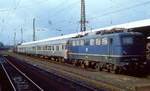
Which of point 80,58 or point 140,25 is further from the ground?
point 140,25

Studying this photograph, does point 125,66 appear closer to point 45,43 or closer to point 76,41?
point 76,41

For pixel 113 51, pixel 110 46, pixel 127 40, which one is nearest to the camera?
pixel 127 40

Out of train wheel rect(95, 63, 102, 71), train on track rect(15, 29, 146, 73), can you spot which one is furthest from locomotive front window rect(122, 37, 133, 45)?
train wheel rect(95, 63, 102, 71)

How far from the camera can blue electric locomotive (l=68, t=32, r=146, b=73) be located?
73.5ft

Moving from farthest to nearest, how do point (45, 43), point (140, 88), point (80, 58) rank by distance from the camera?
point (45, 43) → point (80, 58) → point (140, 88)

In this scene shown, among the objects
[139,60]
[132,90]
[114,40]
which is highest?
[114,40]

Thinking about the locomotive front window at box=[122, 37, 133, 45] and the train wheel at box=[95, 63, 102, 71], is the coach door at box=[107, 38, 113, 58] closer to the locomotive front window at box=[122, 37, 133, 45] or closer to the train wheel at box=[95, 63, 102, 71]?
the locomotive front window at box=[122, 37, 133, 45]

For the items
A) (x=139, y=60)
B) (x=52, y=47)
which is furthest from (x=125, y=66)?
(x=52, y=47)

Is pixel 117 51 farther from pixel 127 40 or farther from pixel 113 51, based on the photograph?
pixel 127 40

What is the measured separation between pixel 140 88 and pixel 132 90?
572 mm

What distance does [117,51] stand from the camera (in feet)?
74.9

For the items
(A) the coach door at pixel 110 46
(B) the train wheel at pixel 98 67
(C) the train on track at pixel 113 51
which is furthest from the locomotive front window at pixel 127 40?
(B) the train wheel at pixel 98 67

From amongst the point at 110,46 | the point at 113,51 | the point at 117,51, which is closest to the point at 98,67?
the point at 110,46

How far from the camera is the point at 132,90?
15766mm
